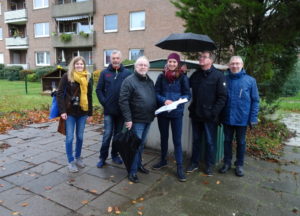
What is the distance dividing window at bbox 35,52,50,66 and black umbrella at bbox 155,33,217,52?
25.7 metres

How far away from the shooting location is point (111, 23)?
21.9 meters

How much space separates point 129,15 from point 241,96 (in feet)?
60.8

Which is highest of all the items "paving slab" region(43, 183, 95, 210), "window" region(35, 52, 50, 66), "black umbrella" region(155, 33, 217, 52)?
"window" region(35, 52, 50, 66)

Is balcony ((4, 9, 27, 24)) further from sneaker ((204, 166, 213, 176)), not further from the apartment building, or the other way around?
sneaker ((204, 166, 213, 176))

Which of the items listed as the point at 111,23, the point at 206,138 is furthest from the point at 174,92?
the point at 111,23

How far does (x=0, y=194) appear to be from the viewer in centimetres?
329

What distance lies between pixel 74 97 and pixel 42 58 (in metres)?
26.5

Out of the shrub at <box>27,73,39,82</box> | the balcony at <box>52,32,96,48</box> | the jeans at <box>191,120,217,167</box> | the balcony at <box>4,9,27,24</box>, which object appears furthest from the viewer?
the balcony at <box>4,9,27,24</box>

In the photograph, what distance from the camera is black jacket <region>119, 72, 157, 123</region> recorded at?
11.3ft

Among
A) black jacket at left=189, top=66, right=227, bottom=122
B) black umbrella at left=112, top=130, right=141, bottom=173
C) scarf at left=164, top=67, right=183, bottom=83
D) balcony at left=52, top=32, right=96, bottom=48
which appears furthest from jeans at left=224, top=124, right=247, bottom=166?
balcony at left=52, top=32, right=96, bottom=48

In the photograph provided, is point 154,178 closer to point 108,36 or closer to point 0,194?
point 0,194

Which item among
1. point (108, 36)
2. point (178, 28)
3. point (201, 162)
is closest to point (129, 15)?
point (108, 36)

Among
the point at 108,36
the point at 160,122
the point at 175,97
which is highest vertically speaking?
the point at 108,36

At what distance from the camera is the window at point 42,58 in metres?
27.1
